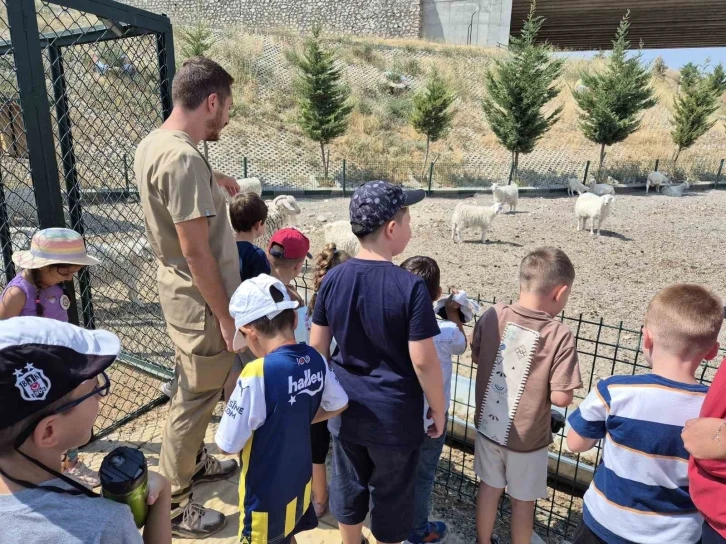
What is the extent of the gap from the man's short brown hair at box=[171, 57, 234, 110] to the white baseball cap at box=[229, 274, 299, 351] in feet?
3.16

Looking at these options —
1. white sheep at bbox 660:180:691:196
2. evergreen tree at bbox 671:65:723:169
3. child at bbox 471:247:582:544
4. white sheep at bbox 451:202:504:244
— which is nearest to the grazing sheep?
child at bbox 471:247:582:544

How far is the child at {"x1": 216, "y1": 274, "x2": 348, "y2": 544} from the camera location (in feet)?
5.42

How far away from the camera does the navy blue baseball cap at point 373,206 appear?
6.17 ft

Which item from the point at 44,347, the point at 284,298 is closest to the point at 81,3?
the point at 284,298

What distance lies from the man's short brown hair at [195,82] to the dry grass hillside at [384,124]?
18010 mm

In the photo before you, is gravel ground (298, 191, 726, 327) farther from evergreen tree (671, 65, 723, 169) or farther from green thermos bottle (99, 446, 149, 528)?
evergreen tree (671, 65, 723, 169)

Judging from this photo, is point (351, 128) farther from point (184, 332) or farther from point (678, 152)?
point (184, 332)

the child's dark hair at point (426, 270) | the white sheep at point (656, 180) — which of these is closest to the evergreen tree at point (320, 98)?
the white sheep at point (656, 180)

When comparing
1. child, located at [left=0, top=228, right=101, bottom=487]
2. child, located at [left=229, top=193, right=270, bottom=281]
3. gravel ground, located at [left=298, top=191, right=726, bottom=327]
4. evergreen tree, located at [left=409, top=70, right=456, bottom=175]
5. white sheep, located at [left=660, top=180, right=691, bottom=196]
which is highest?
evergreen tree, located at [left=409, top=70, right=456, bottom=175]

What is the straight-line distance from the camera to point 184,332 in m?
2.28

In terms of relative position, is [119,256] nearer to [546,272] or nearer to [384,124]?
[546,272]

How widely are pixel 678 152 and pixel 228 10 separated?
29.9 m

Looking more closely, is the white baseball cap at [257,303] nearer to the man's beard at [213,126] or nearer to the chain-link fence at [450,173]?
the man's beard at [213,126]

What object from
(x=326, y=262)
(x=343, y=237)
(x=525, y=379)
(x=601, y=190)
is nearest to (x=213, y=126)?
(x=326, y=262)
